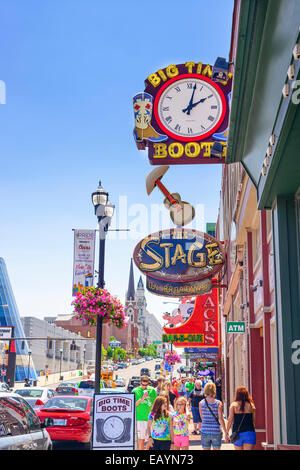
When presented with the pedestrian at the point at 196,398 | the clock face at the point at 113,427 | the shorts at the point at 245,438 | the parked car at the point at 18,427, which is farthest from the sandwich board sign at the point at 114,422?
the pedestrian at the point at 196,398

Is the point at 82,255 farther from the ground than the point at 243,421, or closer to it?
farther from the ground

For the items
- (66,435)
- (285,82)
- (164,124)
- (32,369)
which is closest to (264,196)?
(285,82)

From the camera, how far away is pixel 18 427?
764cm

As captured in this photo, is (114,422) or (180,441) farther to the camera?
(180,441)

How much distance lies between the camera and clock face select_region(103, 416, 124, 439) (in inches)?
346

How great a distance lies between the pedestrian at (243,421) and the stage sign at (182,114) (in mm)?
4484

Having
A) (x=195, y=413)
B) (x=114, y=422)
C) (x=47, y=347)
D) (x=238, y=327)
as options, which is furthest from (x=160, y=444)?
(x=47, y=347)

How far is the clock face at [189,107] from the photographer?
11.7 meters

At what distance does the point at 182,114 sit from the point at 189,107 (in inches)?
8.1

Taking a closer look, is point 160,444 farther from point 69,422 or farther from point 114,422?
point 69,422

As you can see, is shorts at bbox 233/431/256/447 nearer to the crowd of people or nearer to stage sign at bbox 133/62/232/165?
the crowd of people

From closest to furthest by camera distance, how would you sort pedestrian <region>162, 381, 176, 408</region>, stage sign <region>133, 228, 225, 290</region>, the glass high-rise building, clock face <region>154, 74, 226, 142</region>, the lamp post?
clock face <region>154, 74, 226, 142</region>, pedestrian <region>162, 381, 176, 408</region>, the lamp post, stage sign <region>133, 228, 225, 290</region>, the glass high-rise building

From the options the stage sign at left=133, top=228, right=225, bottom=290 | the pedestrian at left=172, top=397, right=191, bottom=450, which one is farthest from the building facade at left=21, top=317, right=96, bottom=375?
the pedestrian at left=172, top=397, right=191, bottom=450

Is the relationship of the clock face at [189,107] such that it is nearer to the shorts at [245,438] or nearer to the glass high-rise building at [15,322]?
the shorts at [245,438]
